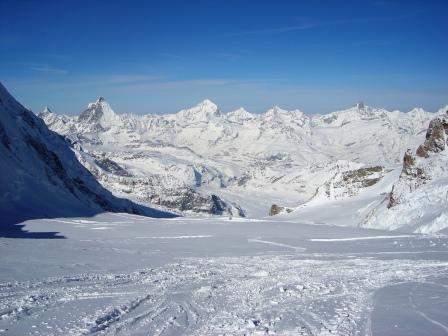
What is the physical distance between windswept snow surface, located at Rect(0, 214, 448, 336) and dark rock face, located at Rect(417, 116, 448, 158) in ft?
67.9

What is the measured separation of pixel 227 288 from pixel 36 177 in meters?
56.5

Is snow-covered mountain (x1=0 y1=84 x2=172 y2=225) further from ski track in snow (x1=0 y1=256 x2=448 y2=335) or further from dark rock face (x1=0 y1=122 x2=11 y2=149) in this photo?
ski track in snow (x1=0 y1=256 x2=448 y2=335)

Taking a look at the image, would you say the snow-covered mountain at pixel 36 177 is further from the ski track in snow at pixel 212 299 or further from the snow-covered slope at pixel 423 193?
the snow-covered slope at pixel 423 193

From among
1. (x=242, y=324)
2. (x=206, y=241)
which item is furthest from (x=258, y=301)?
(x=206, y=241)

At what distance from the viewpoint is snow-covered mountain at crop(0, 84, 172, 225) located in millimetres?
50991

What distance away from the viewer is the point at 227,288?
13.5 m

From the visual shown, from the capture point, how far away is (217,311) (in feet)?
36.0

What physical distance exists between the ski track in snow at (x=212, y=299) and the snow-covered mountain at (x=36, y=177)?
100ft

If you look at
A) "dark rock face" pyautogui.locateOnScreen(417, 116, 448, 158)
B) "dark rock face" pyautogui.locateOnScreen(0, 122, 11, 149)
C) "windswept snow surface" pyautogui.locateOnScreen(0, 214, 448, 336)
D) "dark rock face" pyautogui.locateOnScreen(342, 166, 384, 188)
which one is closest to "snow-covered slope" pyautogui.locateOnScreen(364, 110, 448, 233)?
"dark rock face" pyautogui.locateOnScreen(417, 116, 448, 158)

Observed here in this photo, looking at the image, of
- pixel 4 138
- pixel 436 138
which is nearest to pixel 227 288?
pixel 436 138

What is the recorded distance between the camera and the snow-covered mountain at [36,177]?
51.0 meters

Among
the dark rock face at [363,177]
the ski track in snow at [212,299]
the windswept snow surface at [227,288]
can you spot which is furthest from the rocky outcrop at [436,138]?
the ski track in snow at [212,299]

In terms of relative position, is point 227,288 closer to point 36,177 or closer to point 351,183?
point 36,177

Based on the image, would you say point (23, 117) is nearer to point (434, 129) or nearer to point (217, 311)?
point (434, 129)
